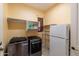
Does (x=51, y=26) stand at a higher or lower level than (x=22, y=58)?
higher

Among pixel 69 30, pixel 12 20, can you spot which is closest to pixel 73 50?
pixel 69 30

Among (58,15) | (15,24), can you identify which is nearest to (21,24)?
(15,24)

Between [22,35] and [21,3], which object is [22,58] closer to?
[22,35]

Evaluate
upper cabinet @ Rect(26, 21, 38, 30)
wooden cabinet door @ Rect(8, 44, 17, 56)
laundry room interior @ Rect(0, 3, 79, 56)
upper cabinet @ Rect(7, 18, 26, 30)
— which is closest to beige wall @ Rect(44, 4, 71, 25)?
laundry room interior @ Rect(0, 3, 79, 56)

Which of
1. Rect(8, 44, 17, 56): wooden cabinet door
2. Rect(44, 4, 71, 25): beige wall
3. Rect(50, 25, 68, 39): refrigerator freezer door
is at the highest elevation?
Rect(44, 4, 71, 25): beige wall

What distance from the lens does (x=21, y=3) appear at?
1.31 m

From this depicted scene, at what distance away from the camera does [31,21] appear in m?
1.36

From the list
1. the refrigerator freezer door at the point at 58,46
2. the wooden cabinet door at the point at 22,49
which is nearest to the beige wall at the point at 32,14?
the wooden cabinet door at the point at 22,49

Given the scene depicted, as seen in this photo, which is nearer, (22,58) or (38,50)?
(22,58)

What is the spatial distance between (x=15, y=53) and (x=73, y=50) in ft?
2.20

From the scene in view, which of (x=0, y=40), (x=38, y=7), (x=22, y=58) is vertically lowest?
(x=22, y=58)

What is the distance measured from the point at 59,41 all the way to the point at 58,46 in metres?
0.06

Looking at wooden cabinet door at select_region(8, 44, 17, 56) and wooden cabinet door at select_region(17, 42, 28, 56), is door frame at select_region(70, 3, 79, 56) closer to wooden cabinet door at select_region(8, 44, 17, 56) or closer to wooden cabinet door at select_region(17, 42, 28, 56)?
wooden cabinet door at select_region(17, 42, 28, 56)

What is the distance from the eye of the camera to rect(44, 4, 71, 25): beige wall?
1323mm
